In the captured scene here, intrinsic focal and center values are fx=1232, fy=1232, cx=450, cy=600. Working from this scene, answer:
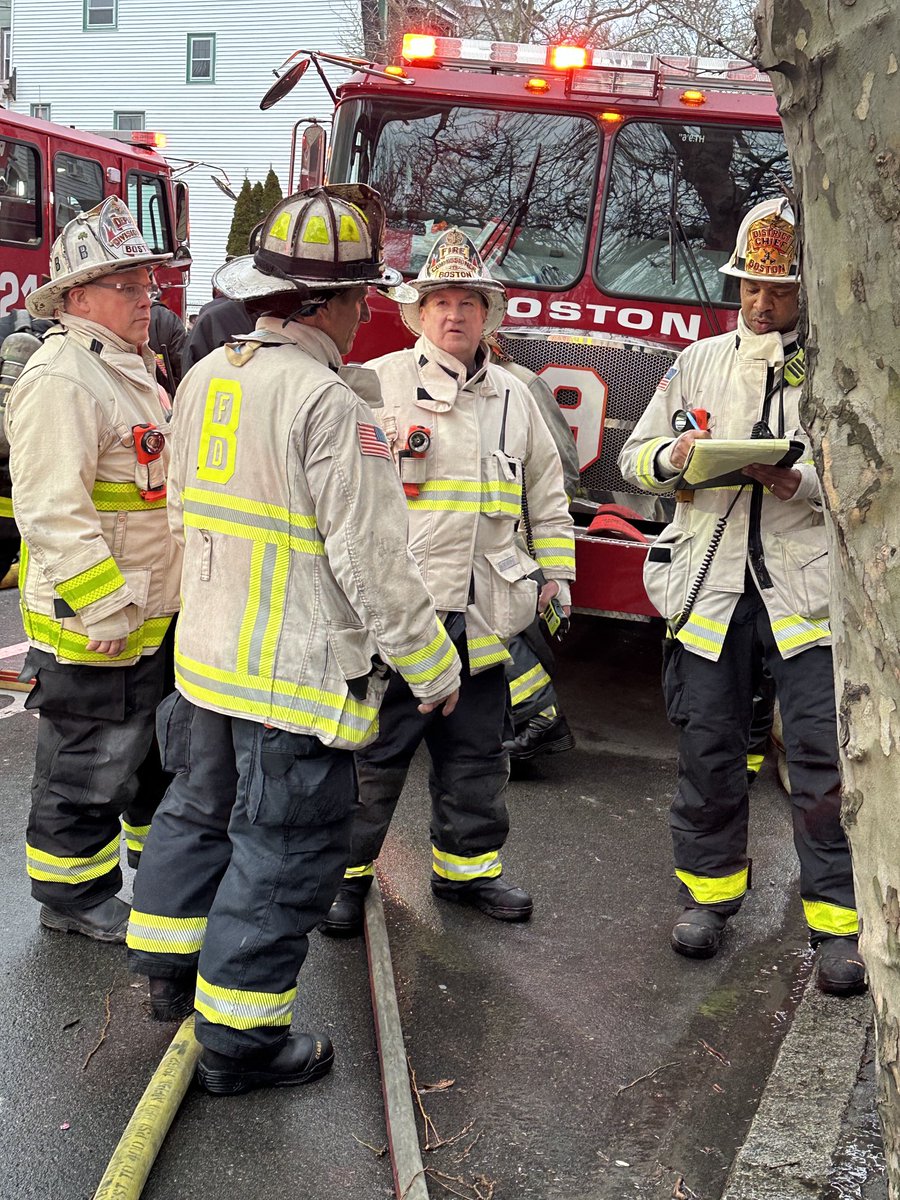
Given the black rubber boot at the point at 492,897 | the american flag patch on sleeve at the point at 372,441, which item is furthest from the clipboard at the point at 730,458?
the black rubber boot at the point at 492,897

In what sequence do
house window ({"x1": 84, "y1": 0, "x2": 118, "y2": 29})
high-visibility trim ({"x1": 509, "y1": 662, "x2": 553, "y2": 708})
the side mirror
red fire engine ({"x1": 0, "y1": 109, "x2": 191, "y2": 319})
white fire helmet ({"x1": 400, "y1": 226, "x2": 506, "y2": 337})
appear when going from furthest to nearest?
house window ({"x1": 84, "y1": 0, "x2": 118, "y2": 29}), the side mirror, red fire engine ({"x1": 0, "y1": 109, "x2": 191, "y2": 319}), high-visibility trim ({"x1": 509, "y1": 662, "x2": 553, "y2": 708}), white fire helmet ({"x1": 400, "y1": 226, "x2": 506, "y2": 337})

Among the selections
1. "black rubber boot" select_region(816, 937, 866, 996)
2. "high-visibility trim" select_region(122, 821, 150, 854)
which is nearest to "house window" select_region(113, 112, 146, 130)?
"high-visibility trim" select_region(122, 821, 150, 854)

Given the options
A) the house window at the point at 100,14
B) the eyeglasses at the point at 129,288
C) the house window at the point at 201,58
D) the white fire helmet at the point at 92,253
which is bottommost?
the eyeglasses at the point at 129,288

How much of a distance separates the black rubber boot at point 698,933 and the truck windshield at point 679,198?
9.83 feet

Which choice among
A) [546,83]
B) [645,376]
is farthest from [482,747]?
[546,83]

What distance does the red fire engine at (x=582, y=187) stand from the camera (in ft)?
18.2

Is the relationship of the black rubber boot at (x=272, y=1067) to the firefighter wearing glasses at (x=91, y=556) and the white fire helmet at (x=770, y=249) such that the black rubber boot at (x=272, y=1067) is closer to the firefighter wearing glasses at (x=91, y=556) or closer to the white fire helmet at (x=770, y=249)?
the firefighter wearing glasses at (x=91, y=556)

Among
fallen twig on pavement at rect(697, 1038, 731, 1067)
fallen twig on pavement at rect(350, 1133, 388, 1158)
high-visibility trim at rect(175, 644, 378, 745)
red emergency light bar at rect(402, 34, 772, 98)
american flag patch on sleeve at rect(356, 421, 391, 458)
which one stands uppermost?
red emergency light bar at rect(402, 34, 772, 98)

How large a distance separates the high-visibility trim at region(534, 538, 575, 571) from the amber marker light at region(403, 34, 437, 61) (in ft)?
9.37

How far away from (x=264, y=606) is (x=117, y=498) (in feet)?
2.99

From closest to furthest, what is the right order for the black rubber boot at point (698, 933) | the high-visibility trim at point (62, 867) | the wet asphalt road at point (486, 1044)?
the wet asphalt road at point (486, 1044) → the high-visibility trim at point (62, 867) → the black rubber boot at point (698, 933)

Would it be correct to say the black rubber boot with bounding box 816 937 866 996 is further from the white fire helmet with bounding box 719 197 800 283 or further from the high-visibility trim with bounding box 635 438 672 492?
the white fire helmet with bounding box 719 197 800 283

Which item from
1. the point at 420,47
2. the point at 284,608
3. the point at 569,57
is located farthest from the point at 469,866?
the point at 420,47

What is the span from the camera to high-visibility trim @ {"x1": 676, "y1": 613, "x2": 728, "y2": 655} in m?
3.55
